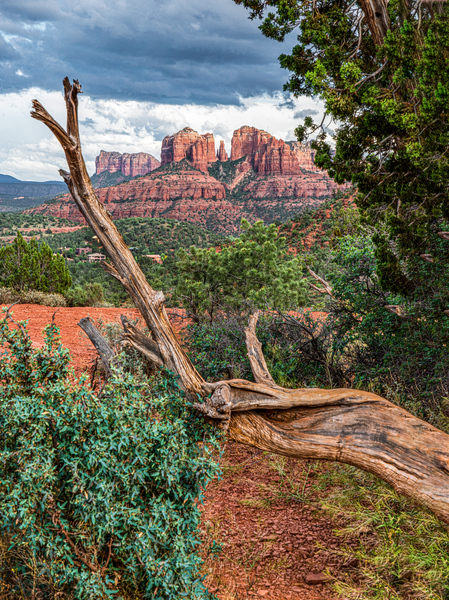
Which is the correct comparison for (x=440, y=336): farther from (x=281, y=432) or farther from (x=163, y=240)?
(x=163, y=240)

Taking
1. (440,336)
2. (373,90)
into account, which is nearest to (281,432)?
(440,336)

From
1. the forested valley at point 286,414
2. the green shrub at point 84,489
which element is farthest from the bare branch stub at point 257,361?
the green shrub at point 84,489

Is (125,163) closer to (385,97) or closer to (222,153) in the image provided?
(222,153)

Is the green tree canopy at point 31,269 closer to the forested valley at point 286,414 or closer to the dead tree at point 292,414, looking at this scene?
the forested valley at point 286,414

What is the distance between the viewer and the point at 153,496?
2.32m

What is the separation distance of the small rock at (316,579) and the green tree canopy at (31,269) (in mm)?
13808

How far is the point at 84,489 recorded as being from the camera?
2.06 metres

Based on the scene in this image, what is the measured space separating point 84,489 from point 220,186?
97.5m

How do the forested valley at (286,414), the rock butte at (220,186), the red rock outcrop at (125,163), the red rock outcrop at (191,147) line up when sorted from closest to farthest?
the forested valley at (286,414), the rock butte at (220,186), the red rock outcrop at (191,147), the red rock outcrop at (125,163)

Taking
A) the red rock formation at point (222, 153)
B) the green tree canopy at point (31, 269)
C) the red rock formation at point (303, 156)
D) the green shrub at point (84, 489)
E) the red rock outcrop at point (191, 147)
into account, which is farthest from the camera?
the red rock formation at point (222, 153)

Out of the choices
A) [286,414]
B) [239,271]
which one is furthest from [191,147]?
[286,414]

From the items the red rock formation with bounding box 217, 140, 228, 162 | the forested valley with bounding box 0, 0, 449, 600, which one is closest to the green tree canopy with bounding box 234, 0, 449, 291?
the forested valley with bounding box 0, 0, 449, 600

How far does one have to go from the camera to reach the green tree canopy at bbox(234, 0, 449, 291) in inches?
138

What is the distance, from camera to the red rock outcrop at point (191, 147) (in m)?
111
